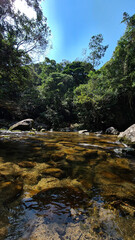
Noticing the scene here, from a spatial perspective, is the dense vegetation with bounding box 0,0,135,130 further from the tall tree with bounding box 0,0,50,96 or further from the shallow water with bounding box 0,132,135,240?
the shallow water with bounding box 0,132,135,240

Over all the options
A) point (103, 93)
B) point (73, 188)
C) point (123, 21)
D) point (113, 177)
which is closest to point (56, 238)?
point (73, 188)

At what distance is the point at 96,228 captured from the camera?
0.94 metres

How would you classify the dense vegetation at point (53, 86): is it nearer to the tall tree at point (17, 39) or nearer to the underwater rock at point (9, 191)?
the tall tree at point (17, 39)

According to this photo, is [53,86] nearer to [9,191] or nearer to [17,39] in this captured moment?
[17,39]

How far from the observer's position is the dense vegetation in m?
7.24

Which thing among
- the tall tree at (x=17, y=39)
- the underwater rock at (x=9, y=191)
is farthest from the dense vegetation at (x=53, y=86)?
the underwater rock at (x=9, y=191)

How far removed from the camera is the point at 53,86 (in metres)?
21.6

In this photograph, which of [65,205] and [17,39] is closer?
[65,205]

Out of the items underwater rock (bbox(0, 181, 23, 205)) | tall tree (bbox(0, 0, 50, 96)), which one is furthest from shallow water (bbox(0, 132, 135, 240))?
tall tree (bbox(0, 0, 50, 96))

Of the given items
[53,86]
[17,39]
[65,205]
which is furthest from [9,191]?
[53,86]

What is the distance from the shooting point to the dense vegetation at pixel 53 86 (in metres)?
7.24

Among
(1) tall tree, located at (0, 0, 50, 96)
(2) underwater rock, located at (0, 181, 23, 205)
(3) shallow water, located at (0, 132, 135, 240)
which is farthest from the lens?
(1) tall tree, located at (0, 0, 50, 96)

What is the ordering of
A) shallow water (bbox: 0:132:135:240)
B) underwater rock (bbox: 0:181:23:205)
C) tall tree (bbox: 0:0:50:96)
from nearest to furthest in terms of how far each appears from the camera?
shallow water (bbox: 0:132:135:240)
underwater rock (bbox: 0:181:23:205)
tall tree (bbox: 0:0:50:96)

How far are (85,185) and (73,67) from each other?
111ft
